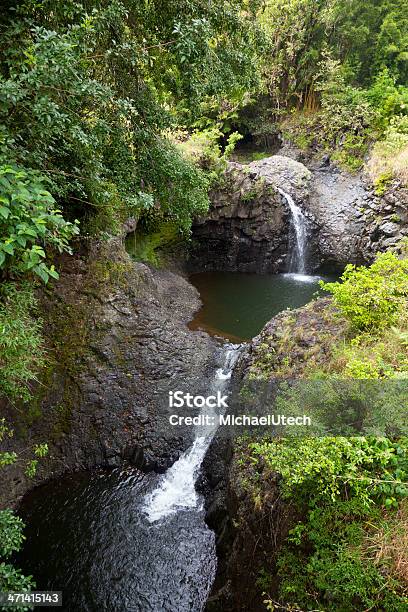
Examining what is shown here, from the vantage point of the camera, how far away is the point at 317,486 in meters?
3.71

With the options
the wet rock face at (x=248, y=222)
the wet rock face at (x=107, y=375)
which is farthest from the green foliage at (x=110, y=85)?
the wet rock face at (x=248, y=222)

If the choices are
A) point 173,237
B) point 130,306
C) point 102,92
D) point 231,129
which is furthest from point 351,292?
point 231,129

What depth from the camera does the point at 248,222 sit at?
15688 millimetres

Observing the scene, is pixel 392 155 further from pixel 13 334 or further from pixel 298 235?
pixel 13 334

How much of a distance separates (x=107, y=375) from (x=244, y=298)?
6.80 metres

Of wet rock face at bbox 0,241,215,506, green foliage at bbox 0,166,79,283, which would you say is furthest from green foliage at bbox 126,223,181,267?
green foliage at bbox 0,166,79,283

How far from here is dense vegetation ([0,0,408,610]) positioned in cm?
340

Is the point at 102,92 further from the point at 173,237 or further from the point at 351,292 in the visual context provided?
the point at 173,237

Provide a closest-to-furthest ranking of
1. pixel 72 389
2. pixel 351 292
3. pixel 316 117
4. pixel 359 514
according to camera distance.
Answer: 1. pixel 359 514
2. pixel 351 292
3. pixel 72 389
4. pixel 316 117

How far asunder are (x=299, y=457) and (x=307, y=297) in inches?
399

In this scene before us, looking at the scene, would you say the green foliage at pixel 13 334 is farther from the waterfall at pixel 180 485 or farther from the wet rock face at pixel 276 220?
the wet rock face at pixel 276 220

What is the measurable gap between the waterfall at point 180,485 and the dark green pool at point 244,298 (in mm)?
3922

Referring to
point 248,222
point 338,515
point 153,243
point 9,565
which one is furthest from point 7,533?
point 248,222

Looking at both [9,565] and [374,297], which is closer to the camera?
[9,565]
